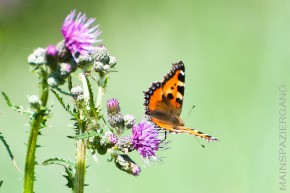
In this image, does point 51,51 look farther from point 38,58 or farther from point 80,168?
point 80,168

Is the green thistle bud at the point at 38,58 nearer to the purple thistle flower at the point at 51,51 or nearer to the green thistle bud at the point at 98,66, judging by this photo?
the purple thistle flower at the point at 51,51

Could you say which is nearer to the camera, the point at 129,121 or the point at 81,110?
the point at 81,110

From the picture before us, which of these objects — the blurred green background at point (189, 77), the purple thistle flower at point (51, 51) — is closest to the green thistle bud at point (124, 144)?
the purple thistle flower at point (51, 51)

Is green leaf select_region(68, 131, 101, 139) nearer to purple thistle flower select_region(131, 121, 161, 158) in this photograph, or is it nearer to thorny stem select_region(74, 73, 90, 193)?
thorny stem select_region(74, 73, 90, 193)

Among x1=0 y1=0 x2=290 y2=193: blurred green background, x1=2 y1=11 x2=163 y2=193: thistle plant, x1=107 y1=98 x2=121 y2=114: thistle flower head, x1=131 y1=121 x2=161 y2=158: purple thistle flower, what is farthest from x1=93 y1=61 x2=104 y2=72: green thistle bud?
x1=0 y1=0 x2=290 y2=193: blurred green background

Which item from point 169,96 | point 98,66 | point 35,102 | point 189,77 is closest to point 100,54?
point 98,66

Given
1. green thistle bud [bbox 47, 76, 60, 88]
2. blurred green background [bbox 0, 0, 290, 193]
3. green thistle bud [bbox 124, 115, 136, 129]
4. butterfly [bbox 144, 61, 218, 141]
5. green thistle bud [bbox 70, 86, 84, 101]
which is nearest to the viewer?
green thistle bud [bbox 47, 76, 60, 88]
